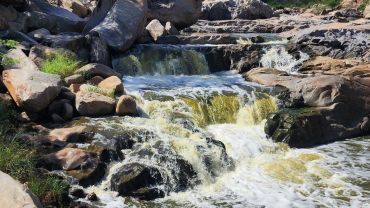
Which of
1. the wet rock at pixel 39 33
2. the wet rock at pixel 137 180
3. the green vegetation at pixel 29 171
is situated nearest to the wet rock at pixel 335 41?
the wet rock at pixel 39 33

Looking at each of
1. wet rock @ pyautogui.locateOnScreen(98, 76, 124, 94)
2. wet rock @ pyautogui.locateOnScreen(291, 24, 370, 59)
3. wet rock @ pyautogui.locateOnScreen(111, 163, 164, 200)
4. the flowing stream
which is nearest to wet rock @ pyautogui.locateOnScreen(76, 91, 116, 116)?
the flowing stream

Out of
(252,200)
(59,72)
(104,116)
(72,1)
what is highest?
(72,1)

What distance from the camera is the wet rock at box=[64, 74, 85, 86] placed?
43.4 ft

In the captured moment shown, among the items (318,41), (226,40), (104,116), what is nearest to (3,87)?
(104,116)

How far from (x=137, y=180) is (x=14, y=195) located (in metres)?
3.21

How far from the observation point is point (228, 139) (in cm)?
1180

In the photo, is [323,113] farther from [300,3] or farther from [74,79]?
[300,3]

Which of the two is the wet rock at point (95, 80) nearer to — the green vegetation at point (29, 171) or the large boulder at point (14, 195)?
the green vegetation at point (29, 171)

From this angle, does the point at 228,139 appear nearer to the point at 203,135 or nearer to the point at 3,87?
the point at 203,135

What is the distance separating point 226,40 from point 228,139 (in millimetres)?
9360

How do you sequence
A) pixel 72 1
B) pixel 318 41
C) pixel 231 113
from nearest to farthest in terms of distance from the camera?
pixel 231 113, pixel 318 41, pixel 72 1

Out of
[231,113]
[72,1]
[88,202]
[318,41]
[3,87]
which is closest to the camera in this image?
[88,202]

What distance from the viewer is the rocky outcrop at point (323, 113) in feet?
40.8

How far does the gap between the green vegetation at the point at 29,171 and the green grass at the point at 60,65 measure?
411 cm
